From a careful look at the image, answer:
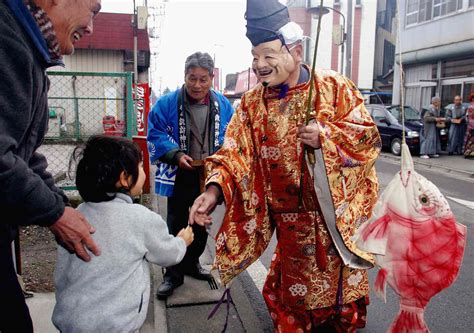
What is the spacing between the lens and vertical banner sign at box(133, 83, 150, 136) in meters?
7.90

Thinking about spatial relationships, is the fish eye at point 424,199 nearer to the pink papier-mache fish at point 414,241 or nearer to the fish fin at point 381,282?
the pink papier-mache fish at point 414,241

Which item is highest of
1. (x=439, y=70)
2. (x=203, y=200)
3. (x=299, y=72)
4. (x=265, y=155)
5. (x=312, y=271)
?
(x=439, y=70)

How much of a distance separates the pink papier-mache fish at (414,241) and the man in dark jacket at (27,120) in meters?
1.17

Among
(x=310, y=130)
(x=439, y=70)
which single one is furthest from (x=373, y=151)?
(x=439, y=70)

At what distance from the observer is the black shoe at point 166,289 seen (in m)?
3.46

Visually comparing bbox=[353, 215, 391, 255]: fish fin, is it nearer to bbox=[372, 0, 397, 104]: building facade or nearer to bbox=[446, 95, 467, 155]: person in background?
bbox=[446, 95, 467, 155]: person in background

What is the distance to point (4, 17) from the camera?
4.58ft

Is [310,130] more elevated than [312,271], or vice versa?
[310,130]

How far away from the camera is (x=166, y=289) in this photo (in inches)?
137

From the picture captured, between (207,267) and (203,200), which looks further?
(207,267)

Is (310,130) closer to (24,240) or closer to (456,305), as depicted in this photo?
(456,305)

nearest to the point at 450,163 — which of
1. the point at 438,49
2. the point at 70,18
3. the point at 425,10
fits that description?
the point at 438,49

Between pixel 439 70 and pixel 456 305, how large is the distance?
14806mm

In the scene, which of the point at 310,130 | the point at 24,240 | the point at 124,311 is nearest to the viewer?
the point at 124,311
